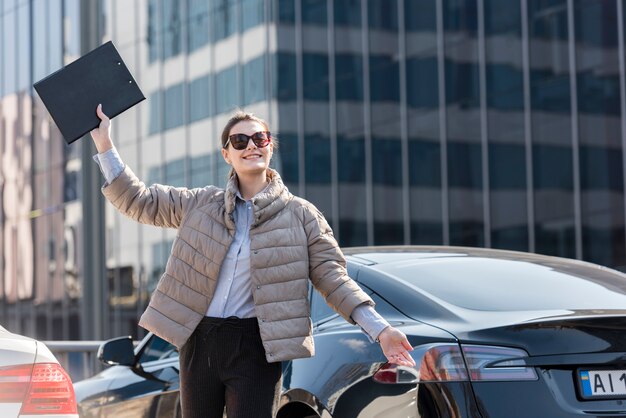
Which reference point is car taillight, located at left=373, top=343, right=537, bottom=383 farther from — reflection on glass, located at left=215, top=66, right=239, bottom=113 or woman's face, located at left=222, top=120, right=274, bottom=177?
reflection on glass, located at left=215, top=66, right=239, bottom=113

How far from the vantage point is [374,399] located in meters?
4.65

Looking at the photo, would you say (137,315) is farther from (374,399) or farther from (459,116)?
(374,399)

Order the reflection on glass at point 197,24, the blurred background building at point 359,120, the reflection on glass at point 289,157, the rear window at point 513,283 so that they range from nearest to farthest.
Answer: the rear window at point 513,283, the blurred background building at point 359,120, the reflection on glass at point 289,157, the reflection on glass at point 197,24

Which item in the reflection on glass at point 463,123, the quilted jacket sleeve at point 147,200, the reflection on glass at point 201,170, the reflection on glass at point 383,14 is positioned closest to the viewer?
the quilted jacket sleeve at point 147,200

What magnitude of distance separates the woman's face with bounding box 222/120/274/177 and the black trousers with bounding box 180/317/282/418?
0.55 m

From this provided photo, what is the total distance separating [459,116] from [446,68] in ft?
3.69

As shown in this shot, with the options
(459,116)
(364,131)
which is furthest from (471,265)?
(364,131)

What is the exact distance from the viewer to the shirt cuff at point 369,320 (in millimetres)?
4445

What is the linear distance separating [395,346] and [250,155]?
87cm

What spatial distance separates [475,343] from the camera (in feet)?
14.6

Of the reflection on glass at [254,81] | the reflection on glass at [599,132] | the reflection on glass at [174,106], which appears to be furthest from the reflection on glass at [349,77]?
the reflection on glass at [174,106]

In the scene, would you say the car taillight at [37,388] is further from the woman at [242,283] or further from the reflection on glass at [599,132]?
the reflection on glass at [599,132]

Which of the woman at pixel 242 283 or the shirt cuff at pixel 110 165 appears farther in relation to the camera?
the shirt cuff at pixel 110 165

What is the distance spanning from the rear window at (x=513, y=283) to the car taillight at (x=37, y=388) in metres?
1.60
